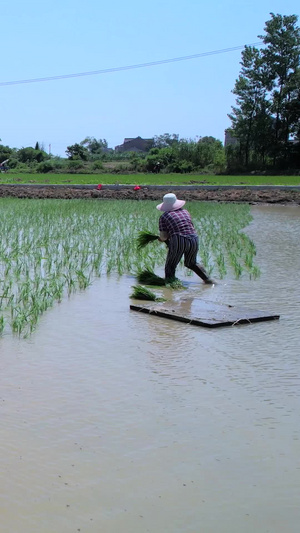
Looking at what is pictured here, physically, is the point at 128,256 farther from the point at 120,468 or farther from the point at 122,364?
the point at 120,468

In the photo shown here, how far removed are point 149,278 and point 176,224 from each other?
0.59m

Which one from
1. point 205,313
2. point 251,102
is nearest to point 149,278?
point 205,313

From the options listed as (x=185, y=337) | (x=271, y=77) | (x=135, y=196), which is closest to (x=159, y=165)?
(x=271, y=77)

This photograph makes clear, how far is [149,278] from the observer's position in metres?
6.98

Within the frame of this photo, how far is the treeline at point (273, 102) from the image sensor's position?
1531 inches

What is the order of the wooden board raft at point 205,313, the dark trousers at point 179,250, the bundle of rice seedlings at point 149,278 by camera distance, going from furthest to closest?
1. the bundle of rice seedlings at point 149,278
2. the dark trousers at point 179,250
3. the wooden board raft at point 205,313

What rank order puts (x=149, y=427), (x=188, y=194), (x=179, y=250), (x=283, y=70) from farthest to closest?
1. (x=283, y=70)
2. (x=188, y=194)
3. (x=179, y=250)
4. (x=149, y=427)

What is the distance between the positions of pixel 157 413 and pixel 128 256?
531cm

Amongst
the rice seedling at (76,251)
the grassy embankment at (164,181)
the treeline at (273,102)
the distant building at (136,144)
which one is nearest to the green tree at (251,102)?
the treeline at (273,102)

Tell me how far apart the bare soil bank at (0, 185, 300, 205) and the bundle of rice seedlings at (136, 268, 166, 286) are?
44.2 ft

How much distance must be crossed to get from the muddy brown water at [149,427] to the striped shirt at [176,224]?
148 centimetres

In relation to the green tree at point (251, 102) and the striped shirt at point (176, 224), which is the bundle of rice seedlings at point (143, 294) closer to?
the striped shirt at point (176, 224)

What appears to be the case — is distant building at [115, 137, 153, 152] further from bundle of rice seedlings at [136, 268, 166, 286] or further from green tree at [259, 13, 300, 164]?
bundle of rice seedlings at [136, 268, 166, 286]

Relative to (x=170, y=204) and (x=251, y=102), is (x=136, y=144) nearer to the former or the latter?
(x=251, y=102)
